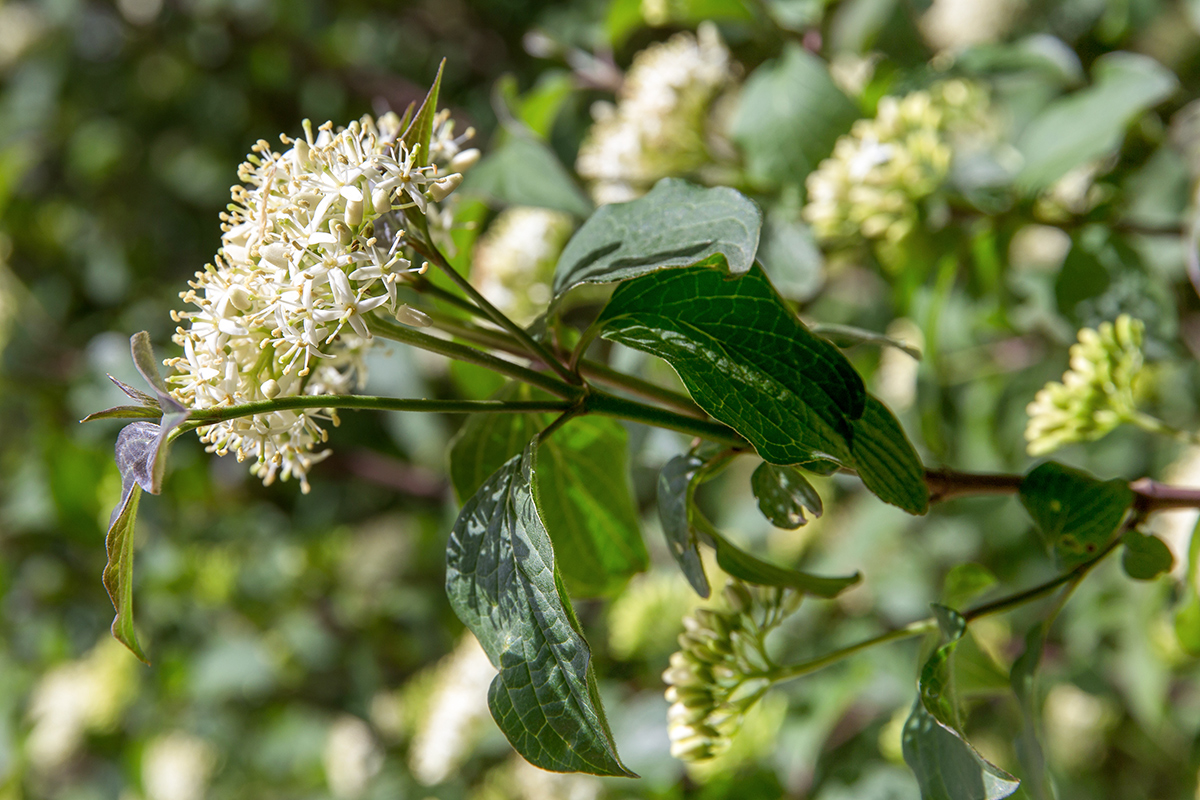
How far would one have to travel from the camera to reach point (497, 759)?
147cm

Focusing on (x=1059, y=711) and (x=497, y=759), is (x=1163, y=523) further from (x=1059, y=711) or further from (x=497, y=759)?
(x=497, y=759)

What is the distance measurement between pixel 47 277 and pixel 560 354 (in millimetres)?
2159

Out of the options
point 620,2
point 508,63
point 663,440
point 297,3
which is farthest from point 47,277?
point 663,440

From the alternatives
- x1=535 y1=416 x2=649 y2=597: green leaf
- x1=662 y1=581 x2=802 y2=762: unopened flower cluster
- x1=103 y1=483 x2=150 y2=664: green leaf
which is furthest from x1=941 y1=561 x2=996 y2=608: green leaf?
x1=103 y1=483 x2=150 y2=664: green leaf

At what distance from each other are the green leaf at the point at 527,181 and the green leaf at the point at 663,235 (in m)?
0.26

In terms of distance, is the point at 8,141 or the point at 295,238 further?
the point at 8,141

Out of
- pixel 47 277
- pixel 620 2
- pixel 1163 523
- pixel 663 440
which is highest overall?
pixel 620 2

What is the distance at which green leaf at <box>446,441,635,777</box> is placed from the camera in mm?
405

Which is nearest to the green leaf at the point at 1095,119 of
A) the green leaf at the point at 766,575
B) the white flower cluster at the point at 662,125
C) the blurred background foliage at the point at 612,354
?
the blurred background foliage at the point at 612,354

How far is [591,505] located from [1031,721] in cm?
30

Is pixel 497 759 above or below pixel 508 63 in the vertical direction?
below

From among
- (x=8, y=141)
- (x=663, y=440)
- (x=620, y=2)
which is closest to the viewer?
(x=663, y=440)

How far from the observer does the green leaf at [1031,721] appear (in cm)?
50

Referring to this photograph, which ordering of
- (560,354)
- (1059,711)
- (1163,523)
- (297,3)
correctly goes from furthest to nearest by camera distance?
(297,3) → (1059,711) → (1163,523) → (560,354)
